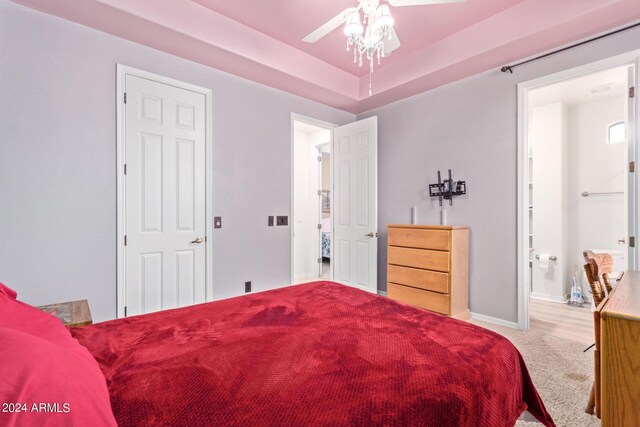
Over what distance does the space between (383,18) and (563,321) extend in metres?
3.49

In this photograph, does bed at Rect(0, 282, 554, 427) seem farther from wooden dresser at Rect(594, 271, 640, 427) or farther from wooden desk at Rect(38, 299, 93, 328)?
wooden desk at Rect(38, 299, 93, 328)

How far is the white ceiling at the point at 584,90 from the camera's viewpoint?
3334 mm

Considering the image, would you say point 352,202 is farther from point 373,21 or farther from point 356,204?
point 373,21

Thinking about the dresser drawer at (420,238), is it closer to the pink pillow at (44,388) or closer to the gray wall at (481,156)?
the gray wall at (481,156)

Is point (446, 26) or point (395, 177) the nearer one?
point (446, 26)

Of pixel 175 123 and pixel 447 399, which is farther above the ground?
pixel 175 123

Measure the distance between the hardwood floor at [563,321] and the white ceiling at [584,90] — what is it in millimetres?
2476

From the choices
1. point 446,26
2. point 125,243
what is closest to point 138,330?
point 125,243

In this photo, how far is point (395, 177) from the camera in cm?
402

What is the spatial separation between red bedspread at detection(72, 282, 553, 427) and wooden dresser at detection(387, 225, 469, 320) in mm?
1745

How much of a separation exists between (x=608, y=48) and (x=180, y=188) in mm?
3889

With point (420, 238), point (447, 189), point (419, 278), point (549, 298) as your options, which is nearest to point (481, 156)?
point (447, 189)

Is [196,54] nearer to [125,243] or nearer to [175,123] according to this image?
[175,123]

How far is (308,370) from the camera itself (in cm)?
95
